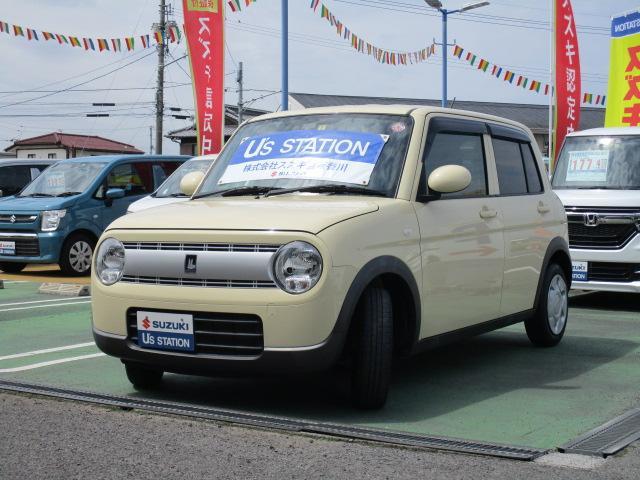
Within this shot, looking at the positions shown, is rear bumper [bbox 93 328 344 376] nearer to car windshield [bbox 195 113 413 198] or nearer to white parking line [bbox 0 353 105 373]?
car windshield [bbox 195 113 413 198]

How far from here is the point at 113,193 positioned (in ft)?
46.6

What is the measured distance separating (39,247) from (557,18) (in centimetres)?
1013

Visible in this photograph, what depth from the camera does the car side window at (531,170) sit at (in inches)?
284

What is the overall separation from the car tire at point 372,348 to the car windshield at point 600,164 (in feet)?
19.8

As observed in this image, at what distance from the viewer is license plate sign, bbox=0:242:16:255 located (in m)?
13.8

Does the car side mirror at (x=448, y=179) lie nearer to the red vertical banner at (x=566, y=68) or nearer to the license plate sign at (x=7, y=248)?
the license plate sign at (x=7, y=248)

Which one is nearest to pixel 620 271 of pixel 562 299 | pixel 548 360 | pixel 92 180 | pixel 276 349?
pixel 562 299

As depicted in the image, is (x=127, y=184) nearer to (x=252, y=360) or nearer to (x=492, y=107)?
(x=252, y=360)

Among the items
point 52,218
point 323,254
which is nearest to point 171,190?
point 52,218

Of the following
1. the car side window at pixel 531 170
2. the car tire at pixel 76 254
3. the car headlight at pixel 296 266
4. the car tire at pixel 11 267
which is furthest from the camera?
the car tire at pixel 11 267

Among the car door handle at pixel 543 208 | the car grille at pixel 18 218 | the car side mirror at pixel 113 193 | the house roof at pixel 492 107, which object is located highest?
the house roof at pixel 492 107

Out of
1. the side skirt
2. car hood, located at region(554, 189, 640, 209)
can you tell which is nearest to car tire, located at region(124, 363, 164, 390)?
the side skirt

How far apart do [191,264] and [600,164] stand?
697cm

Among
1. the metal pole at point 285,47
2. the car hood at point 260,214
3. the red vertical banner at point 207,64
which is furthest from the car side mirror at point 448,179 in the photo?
the metal pole at point 285,47
